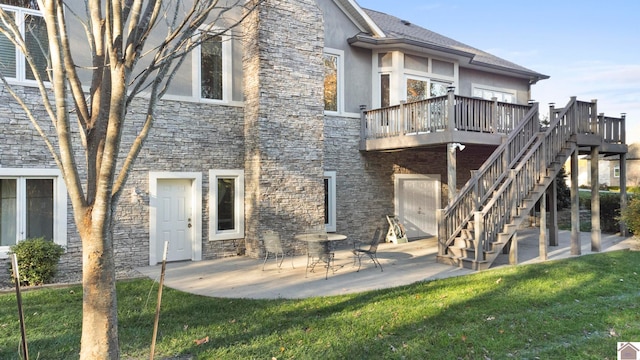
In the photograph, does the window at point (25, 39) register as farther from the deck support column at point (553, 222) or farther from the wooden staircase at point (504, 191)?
the deck support column at point (553, 222)

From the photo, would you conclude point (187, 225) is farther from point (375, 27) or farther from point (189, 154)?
point (375, 27)

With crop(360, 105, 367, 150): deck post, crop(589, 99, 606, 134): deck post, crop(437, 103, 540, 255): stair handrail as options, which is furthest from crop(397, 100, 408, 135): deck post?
crop(589, 99, 606, 134): deck post

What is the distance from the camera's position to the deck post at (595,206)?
37.8 feet

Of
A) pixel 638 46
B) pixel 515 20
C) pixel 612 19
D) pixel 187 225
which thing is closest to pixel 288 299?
pixel 187 225

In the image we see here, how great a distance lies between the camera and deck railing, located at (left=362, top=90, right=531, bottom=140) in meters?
11.1

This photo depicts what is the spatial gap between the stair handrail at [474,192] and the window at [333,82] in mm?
4944

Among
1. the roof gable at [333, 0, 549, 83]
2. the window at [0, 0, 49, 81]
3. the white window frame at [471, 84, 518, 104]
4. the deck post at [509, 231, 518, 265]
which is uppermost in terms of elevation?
the roof gable at [333, 0, 549, 83]

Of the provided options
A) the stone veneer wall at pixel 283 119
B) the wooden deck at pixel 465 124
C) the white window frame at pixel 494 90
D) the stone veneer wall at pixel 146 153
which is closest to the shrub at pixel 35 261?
the stone veneer wall at pixel 146 153

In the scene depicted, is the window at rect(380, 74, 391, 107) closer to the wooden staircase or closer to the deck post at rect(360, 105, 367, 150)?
the deck post at rect(360, 105, 367, 150)

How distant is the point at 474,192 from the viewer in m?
10.2

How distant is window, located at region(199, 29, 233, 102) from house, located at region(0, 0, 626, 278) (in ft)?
0.09

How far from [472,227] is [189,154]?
7076 millimetres

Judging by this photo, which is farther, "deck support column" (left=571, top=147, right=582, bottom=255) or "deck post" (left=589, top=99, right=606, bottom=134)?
"deck post" (left=589, top=99, right=606, bottom=134)

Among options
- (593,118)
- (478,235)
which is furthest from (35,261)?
(593,118)
